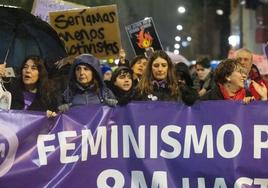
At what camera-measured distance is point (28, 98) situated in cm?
620

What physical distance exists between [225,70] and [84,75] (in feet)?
4.41

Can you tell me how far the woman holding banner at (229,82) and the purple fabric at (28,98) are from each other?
1632mm

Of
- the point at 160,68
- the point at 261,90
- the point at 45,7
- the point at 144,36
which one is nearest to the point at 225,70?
the point at 160,68

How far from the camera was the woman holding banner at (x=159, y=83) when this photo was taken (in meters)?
6.25

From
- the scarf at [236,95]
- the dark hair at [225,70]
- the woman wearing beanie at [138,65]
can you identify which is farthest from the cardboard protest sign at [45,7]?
the scarf at [236,95]

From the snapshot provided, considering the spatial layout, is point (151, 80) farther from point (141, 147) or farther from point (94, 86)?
point (141, 147)

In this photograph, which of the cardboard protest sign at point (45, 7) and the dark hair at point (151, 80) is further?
the cardboard protest sign at point (45, 7)

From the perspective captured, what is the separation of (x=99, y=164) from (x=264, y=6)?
94.6 ft

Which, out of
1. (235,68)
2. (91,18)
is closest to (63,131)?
(235,68)

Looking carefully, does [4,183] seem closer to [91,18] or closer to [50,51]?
[50,51]

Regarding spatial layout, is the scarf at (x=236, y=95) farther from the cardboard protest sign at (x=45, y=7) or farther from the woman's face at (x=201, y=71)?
the woman's face at (x=201, y=71)

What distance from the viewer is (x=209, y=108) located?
5.71 meters

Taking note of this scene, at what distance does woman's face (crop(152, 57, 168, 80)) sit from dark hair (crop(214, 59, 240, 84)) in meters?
0.50

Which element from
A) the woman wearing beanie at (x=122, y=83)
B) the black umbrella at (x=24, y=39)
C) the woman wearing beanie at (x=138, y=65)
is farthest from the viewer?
the woman wearing beanie at (x=138, y=65)
